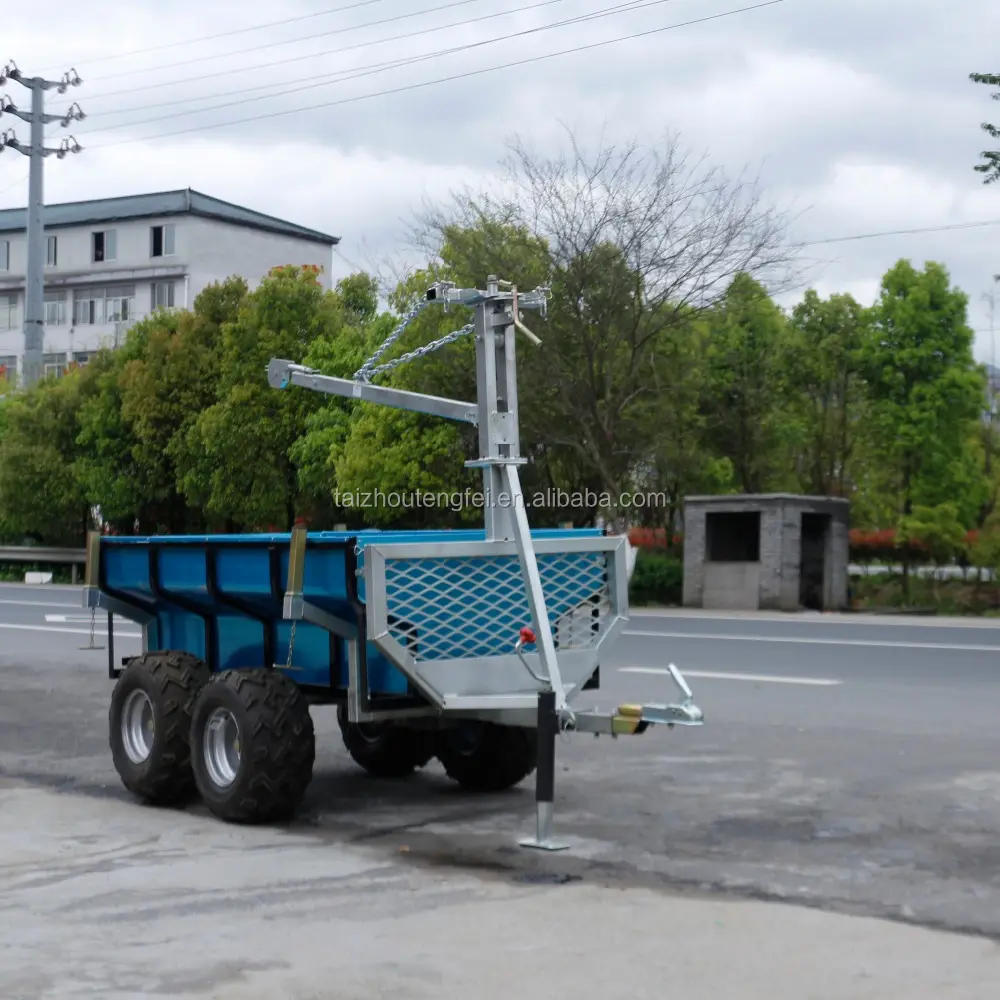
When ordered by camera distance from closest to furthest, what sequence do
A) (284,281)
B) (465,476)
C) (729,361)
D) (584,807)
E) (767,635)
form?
(584,807) < (767,635) < (465,476) < (729,361) < (284,281)

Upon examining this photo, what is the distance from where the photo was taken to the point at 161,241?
72.7 meters

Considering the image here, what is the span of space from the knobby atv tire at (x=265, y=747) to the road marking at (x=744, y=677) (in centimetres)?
776

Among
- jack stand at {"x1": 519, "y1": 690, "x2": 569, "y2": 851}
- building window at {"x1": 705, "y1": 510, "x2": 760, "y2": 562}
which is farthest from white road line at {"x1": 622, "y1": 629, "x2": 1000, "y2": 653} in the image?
jack stand at {"x1": 519, "y1": 690, "x2": 569, "y2": 851}

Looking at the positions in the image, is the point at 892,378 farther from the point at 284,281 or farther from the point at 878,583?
the point at 284,281

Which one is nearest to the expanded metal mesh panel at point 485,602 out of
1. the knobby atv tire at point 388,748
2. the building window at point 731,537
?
the knobby atv tire at point 388,748

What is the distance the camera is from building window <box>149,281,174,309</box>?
2849 inches

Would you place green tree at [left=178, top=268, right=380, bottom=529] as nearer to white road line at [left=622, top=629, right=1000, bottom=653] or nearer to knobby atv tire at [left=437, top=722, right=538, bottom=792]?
white road line at [left=622, top=629, right=1000, bottom=653]

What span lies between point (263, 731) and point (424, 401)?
2.04m

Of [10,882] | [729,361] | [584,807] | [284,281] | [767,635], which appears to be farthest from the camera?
[284,281]

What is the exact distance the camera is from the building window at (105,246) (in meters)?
74.1

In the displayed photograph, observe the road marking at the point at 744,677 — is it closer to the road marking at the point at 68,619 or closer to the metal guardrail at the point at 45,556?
the road marking at the point at 68,619

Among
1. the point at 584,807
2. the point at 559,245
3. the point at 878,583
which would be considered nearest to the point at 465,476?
the point at 559,245

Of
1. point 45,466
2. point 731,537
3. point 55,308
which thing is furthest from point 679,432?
point 55,308

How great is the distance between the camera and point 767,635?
22969mm
